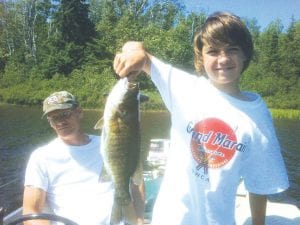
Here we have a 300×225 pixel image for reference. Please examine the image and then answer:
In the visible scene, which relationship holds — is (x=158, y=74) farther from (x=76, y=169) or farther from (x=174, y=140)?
(x=76, y=169)

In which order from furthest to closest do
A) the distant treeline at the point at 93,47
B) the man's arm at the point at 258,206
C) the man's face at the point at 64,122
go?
1. the distant treeline at the point at 93,47
2. the man's face at the point at 64,122
3. the man's arm at the point at 258,206

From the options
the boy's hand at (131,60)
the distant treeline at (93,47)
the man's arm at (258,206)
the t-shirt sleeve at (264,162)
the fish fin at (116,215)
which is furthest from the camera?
the distant treeline at (93,47)

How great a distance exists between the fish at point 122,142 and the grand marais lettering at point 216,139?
332 millimetres

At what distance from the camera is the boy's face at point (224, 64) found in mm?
2521

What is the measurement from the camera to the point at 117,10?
5203 cm

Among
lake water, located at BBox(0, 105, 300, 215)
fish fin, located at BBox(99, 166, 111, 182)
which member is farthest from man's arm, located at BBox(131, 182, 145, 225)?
lake water, located at BBox(0, 105, 300, 215)

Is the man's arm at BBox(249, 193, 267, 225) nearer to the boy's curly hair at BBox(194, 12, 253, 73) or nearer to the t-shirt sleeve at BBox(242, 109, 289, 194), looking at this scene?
the t-shirt sleeve at BBox(242, 109, 289, 194)

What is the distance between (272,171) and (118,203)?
3.17ft

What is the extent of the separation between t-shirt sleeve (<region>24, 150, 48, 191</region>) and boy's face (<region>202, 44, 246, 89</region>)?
184 cm

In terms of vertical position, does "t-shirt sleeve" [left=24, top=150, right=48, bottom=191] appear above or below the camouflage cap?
below

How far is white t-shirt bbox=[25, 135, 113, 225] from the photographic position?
379cm

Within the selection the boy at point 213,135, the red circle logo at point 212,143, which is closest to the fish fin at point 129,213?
the boy at point 213,135

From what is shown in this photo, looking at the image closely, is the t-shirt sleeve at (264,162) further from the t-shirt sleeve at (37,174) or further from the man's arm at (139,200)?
the t-shirt sleeve at (37,174)

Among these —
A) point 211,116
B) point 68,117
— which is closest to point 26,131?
point 68,117
